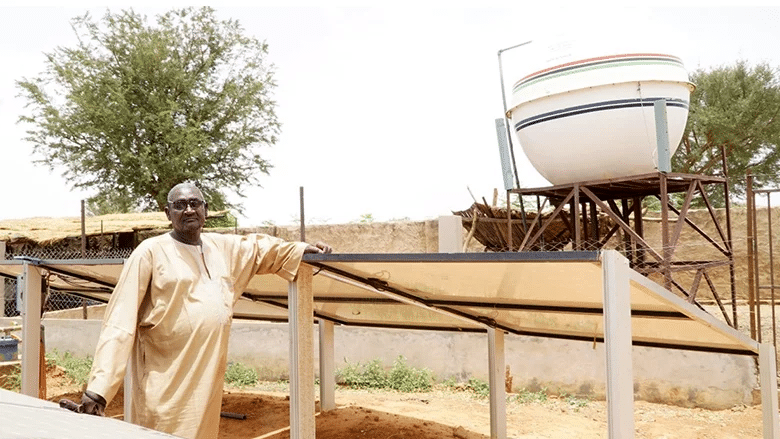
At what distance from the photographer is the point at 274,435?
262 inches

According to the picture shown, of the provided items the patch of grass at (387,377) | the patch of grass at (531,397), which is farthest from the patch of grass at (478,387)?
the patch of grass at (387,377)

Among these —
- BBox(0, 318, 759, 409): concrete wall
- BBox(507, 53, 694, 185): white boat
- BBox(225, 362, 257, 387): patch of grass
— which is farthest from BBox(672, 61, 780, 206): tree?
BBox(225, 362, 257, 387): patch of grass

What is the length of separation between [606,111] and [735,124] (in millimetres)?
17520

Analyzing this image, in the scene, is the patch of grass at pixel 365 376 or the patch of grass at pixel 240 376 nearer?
the patch of grass at pixel 365 376

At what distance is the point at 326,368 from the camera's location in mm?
7492

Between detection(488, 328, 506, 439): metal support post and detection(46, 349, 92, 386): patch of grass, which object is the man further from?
detection(46, 349, 92, 386): patch of grass

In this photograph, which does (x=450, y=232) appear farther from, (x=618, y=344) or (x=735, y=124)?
(x=735, y=124)

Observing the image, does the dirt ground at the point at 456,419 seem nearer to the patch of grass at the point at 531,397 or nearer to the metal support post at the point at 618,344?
the patch of grass at the point at 531,397

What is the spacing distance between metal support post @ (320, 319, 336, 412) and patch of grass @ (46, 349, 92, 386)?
12.5ft

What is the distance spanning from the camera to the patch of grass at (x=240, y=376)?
930 cm

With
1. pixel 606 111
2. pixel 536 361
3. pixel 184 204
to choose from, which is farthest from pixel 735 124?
pixel 184 204

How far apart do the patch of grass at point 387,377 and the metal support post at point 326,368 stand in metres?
1.46

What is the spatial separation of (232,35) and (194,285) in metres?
21.7

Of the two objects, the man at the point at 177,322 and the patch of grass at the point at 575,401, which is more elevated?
the man at the point at 177,322
